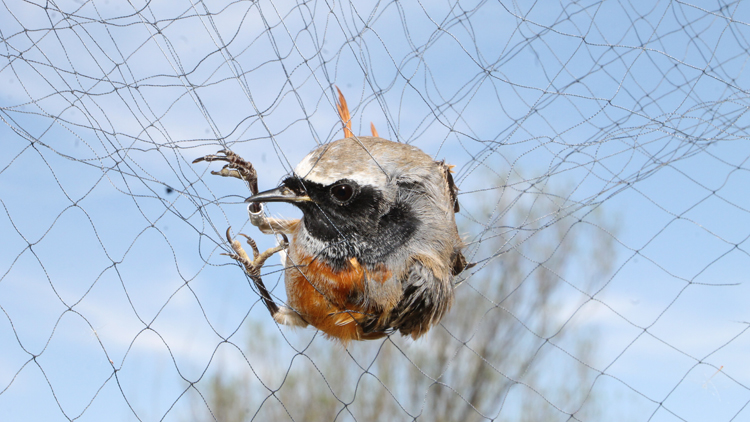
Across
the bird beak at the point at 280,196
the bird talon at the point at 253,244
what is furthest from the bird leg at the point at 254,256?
the bird beak at the point at 280,196

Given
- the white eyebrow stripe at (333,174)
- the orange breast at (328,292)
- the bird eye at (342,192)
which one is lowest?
the orange breast at (328,292)

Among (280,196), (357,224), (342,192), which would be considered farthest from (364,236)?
(280,196)

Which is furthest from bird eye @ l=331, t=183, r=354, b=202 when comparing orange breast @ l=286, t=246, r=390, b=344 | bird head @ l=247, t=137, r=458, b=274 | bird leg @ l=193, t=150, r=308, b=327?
bird leg @ l=193, t=150, r=308, b=327

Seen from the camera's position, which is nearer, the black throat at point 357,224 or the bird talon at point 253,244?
the black throat at point 357,224

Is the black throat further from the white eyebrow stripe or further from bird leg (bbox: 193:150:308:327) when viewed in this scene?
bird leg (bbox: 193:150:308:327)

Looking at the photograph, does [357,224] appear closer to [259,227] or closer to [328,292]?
[328,292]

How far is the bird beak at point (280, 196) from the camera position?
70.8 inches

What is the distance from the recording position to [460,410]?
22.1ft

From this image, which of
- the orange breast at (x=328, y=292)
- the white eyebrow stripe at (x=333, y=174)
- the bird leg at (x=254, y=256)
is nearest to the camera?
the white eyebrow stripe at (x=333, y=174)

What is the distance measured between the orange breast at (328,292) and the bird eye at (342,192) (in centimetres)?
22

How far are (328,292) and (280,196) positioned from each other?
38 centimetres

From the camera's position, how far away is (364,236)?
1885 millimetres

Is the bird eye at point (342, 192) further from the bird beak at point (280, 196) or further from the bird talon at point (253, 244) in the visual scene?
the bird talon at point (253, 244)

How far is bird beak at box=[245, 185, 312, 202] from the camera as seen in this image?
5.90 feet
